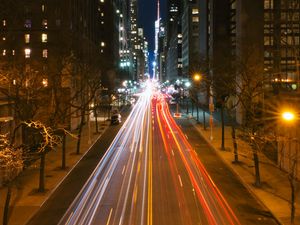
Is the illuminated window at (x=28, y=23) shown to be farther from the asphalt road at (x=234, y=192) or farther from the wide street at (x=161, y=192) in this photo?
the asphalt road at (x=234, y=192)

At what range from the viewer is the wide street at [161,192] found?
24.2m

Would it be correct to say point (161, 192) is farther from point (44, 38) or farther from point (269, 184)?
point (44, 38)

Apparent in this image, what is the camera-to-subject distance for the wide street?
2423 cm

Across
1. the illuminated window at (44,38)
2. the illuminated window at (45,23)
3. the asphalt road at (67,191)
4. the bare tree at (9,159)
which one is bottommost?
the asphalt road at (67,191)

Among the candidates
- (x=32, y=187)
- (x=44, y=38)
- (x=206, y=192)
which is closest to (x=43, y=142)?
(x=32, y=187)

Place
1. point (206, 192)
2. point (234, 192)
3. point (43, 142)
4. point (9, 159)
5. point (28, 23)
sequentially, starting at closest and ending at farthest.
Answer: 1. point (9, 159)
2. point (206, 192)
3. point (234, 192)
4. point (43, 142)
5. point (28, 23)

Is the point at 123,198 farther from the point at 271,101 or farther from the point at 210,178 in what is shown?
the point at 271,101

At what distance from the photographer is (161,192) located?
1166 inches

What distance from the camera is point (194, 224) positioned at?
22.8 metres

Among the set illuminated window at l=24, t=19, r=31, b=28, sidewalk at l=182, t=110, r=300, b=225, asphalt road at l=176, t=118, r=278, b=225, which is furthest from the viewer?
illuminated window at l=24, t=19, r=31, b=28

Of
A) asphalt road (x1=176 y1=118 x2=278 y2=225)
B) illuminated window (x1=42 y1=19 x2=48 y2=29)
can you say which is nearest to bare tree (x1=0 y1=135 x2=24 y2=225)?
asphalt road (x1=176 y1=118 x2=278 y2=225)

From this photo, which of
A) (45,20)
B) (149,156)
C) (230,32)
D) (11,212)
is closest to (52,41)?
(45,20)

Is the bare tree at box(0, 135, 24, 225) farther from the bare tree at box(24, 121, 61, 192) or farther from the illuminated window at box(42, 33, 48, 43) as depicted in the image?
the illuminated window at box(42, 33, 48, 43)

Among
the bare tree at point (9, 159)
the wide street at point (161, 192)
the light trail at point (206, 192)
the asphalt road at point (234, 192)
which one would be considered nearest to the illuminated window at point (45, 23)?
the wide street at point (161, 192)
